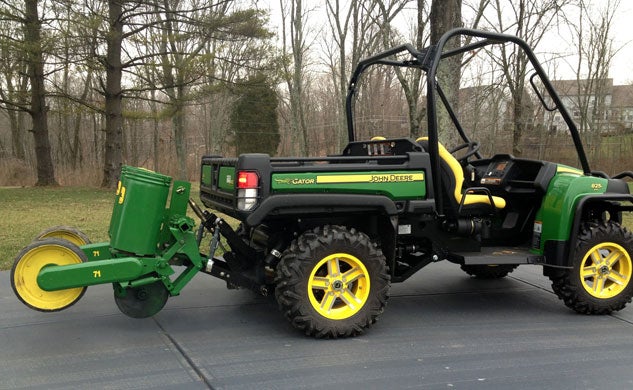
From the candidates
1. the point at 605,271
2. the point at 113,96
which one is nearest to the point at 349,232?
the point at 605,271

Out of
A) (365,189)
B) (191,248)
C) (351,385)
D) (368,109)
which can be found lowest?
(351,385)

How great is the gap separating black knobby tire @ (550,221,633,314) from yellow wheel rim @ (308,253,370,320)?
180cm

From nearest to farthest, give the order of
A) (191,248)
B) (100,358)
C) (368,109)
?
(100,358), (191,248), (368,109)

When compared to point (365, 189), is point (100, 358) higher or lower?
lower

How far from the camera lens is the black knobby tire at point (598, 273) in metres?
4.52

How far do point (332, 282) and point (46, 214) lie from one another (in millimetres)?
8997

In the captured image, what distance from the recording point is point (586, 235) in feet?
15.0

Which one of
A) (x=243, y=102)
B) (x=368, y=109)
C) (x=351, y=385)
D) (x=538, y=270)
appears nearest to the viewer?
(x=351, y=385)

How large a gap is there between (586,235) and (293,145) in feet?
78.6

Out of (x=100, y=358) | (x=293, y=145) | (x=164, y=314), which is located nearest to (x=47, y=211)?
(x=164, y=314)

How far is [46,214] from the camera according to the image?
1098 cm

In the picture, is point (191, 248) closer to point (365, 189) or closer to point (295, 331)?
point (295, 331)

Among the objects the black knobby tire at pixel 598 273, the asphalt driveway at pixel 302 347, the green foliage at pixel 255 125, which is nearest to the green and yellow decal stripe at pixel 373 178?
the asphalt driveway at pixel 302 347

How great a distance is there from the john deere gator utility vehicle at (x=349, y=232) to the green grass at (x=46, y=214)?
315 cm
